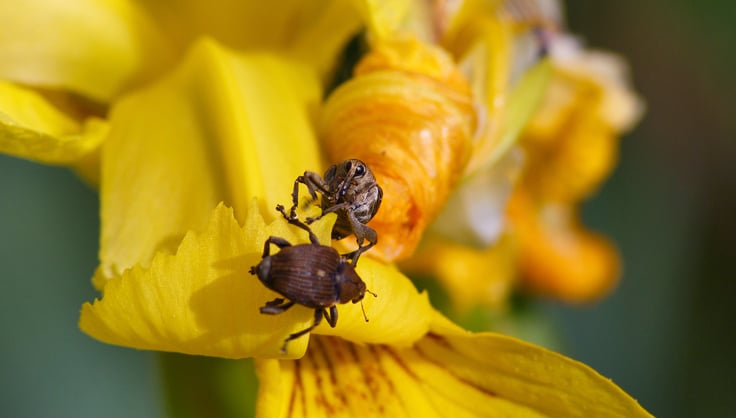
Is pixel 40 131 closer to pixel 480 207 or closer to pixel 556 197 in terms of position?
pixel 480 207

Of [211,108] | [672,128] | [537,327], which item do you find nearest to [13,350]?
[211,108]

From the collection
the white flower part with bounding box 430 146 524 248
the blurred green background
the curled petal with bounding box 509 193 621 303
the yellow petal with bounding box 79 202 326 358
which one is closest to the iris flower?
the yellow petal with bounding box 79 202 326 358

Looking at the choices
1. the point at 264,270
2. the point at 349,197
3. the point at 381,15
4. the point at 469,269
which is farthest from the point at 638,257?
the point at 264,270

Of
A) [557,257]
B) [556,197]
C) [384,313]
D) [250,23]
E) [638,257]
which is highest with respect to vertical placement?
[250,23]

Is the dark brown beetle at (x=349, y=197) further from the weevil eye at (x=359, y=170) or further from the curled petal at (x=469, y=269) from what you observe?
the curled petal at (x=469, y=269)

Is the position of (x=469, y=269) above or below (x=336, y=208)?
below

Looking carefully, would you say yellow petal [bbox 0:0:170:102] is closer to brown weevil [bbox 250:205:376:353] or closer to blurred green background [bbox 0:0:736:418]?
blurred green background [bbox 0:0:736:418]
